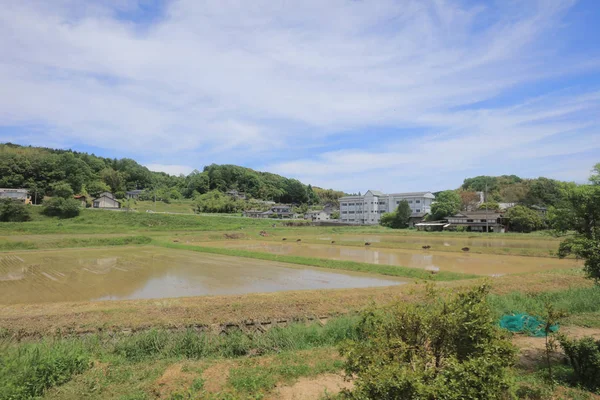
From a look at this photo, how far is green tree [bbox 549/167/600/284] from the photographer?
236 inches

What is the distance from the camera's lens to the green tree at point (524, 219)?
44.5 metres

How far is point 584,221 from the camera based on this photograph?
20.9 feet

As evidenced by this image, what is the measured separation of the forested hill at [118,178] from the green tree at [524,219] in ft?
259

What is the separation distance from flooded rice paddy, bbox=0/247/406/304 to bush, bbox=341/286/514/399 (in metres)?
12.7

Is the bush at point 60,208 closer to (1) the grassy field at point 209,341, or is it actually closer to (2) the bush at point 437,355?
(1) the grassy field at point 209,341

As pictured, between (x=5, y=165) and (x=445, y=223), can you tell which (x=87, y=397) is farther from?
(x=5, y=165)

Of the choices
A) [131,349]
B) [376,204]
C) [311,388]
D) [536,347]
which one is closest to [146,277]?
[131,349]

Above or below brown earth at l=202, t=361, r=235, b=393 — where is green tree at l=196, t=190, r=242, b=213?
above

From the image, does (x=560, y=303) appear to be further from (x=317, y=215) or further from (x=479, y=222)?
(x=317, y=215)

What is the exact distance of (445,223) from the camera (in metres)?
56.4

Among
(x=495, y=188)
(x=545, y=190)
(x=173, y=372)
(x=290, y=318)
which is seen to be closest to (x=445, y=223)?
(x=545, y=190)

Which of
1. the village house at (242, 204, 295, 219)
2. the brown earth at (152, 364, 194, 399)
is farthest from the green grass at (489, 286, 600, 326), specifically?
the village house at (242, 204, 295, 219)

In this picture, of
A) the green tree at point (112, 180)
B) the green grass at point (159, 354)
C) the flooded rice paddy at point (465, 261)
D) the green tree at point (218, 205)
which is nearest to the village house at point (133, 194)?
the green tree at point (112, 180)

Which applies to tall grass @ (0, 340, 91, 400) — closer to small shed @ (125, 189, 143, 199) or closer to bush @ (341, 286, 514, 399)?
bush @ (341, 286, 514, 399)
